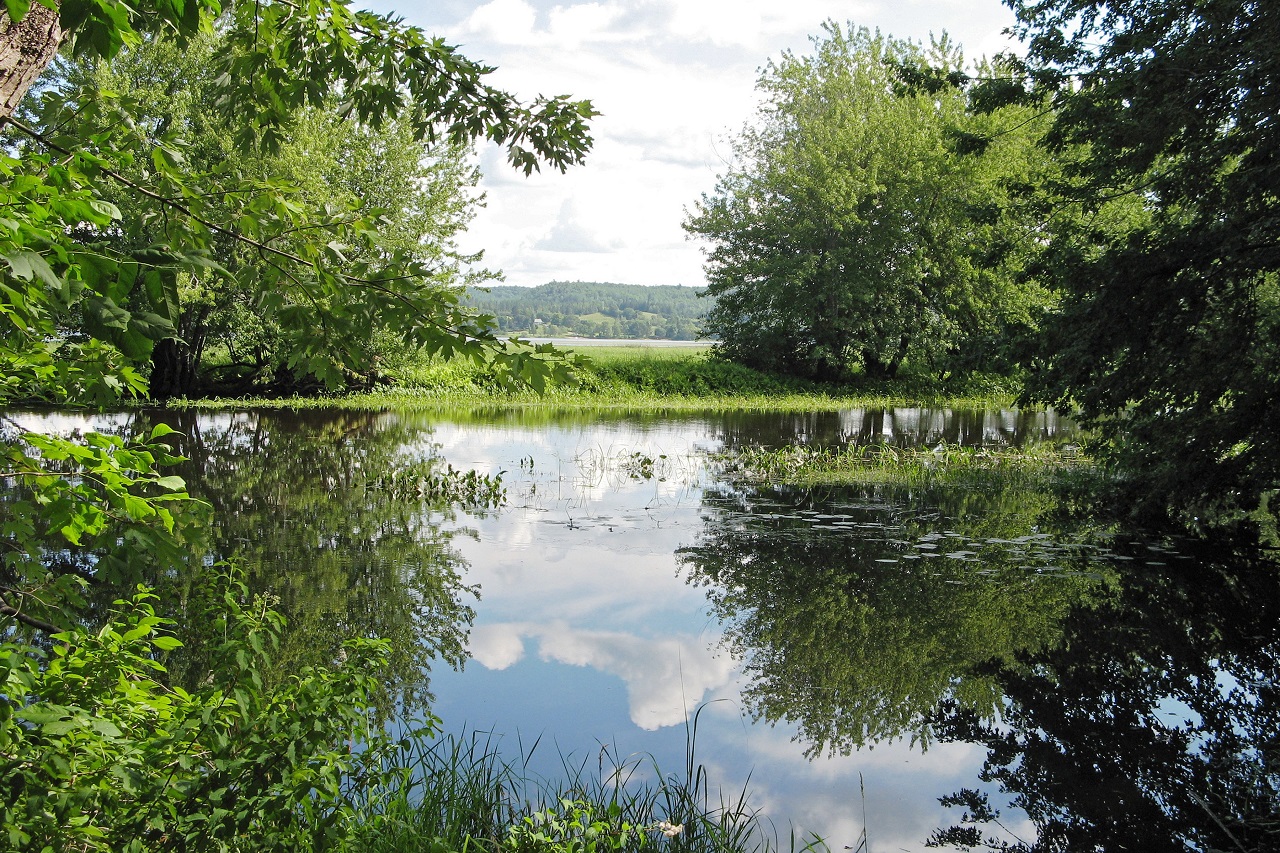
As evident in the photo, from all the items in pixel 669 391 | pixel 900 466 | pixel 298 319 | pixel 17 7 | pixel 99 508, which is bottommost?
pixel 900 466

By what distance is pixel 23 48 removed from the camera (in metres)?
3.41

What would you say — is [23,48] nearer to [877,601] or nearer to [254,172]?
[877,601]

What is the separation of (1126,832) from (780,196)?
29921 millimetres

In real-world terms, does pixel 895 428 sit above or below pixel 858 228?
below

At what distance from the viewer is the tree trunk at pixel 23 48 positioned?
3350mm

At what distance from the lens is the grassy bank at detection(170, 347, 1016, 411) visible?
91.4 ft

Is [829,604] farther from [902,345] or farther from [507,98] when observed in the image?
[902,345]

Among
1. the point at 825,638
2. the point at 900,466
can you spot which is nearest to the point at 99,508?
the point at 825,638

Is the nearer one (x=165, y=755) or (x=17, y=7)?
(x=17, y=7)

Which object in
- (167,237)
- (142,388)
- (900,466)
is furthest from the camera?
(900,466)

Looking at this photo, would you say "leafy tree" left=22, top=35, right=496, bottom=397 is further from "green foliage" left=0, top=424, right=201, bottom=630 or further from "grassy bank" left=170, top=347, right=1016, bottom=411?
"green foliage" left=0, top=424, right=201, bottom=630

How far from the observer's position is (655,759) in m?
5.41

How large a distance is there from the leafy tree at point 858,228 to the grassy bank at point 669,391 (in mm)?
1245

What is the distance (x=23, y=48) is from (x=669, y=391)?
2785cm
